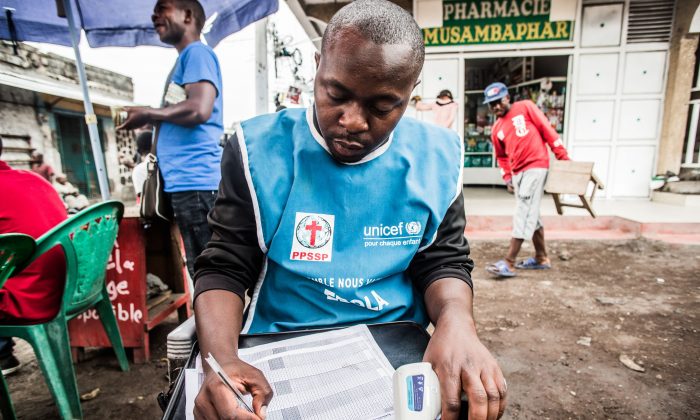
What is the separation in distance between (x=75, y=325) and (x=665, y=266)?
522 centimetres

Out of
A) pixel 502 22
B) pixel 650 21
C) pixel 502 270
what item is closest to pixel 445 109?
pixel 502 22

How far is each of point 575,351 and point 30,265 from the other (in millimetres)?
3026

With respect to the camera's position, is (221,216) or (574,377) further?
(574,377)

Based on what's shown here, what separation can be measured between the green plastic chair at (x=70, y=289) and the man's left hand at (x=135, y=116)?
0.43 meters

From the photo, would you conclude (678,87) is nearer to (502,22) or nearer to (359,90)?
(502,22)

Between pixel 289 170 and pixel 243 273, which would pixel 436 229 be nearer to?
pixel 289 170

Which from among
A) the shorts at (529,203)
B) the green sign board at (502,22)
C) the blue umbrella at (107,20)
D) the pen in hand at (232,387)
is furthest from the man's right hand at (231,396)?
the green sign board at (502,22)

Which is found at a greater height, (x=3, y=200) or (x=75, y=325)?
(x=3, y=200)

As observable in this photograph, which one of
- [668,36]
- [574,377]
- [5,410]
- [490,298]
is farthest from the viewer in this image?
[668,36]

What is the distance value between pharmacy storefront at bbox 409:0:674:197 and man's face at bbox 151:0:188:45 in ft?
16.6

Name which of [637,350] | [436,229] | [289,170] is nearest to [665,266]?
[637,350]

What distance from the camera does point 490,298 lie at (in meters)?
3.40

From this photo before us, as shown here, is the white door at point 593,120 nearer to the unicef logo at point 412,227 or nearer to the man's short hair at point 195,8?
the man's short hair at point 195,8

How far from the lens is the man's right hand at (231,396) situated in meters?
0.61
